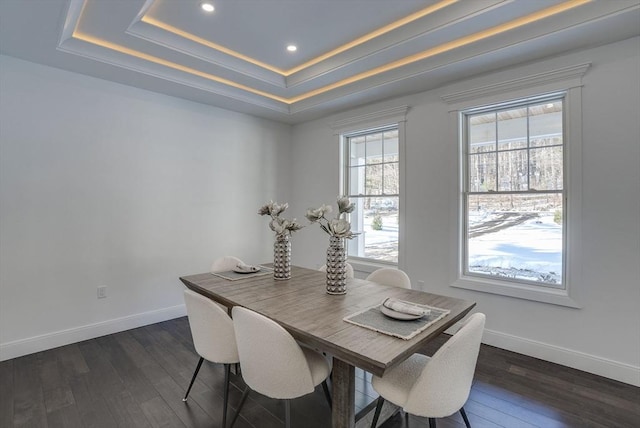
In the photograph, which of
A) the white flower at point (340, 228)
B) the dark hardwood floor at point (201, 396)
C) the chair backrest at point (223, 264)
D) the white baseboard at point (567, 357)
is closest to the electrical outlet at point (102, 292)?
the dark hardwood floor at point (201, 396)

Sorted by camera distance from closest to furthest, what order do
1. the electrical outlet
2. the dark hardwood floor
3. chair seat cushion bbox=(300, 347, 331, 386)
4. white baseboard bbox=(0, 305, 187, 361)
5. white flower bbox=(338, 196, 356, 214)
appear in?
chair seat cushion bbox=(300, 347, 331, 386)
the dark hardwood floor
white flower bbox=(338, 196, 356, 214)
white baseboard bbox=(0, 305, 187, 361)
the electrical outlet

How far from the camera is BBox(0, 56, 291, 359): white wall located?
284 cm

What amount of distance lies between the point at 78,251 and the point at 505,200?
4.31 m

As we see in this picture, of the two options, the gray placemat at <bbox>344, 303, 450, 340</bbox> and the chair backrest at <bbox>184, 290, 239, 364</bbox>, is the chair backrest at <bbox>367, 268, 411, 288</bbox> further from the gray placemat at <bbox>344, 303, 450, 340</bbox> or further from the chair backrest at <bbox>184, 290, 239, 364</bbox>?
the chair backrest at <bbox>184, 290, 239, 364</bbox>

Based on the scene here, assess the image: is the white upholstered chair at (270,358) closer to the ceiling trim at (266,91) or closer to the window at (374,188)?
the ceiling trim at (266,91)

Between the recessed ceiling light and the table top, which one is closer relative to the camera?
the table top

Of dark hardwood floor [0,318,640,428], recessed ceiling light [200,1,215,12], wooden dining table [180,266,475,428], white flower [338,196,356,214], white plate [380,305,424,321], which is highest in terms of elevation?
recessed ceiling light [200,1,215,12]

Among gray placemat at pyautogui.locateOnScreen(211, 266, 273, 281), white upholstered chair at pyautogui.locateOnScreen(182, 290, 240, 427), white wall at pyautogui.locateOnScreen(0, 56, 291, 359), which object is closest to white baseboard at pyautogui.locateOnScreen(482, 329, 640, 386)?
gray placemat at pyautogui.locateOnScreen(211, 266, 273, 281)

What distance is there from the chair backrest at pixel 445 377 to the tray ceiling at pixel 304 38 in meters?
2.30

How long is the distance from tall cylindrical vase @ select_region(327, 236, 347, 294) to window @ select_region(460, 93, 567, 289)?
183 cm

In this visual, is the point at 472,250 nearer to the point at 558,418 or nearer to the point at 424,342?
the point at 558,418

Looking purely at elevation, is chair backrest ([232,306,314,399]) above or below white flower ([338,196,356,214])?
below

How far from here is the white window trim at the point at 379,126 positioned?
3678mm

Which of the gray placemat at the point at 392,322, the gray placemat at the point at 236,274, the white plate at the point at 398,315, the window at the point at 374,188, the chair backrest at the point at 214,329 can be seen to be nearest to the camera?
the gray placemat at the point at 392,322
